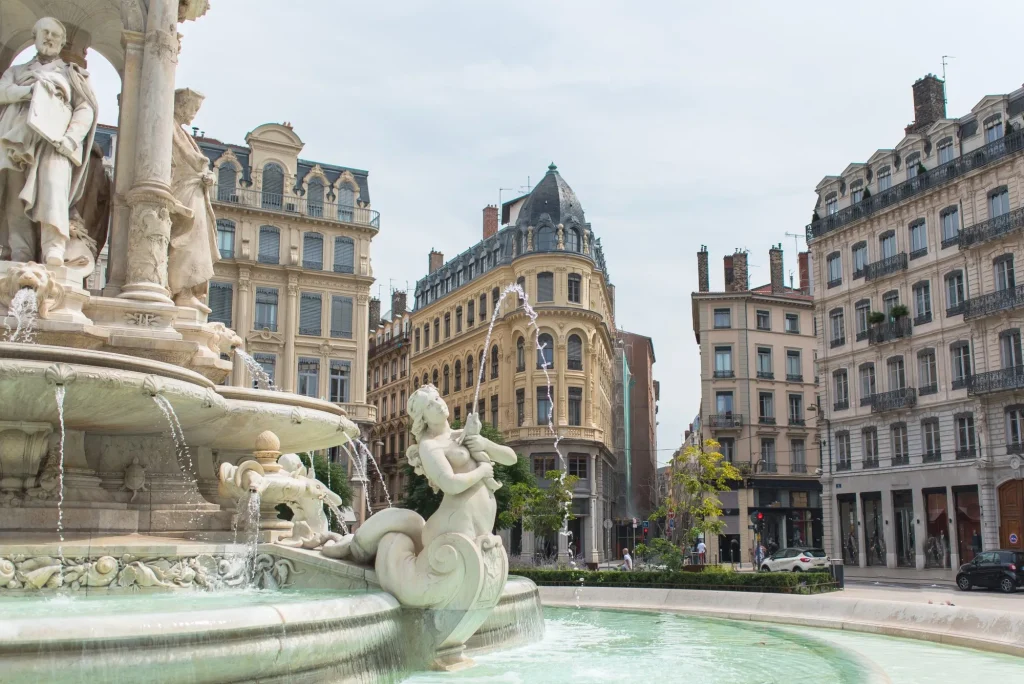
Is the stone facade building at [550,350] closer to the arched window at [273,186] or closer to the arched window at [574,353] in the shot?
the arched window at [574,353]

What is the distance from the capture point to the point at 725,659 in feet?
29.6

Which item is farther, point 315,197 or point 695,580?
point 315,197

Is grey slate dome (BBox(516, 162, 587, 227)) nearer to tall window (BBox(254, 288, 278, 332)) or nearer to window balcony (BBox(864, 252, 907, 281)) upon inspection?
tall window (BBox(254, 288, 278, 332))

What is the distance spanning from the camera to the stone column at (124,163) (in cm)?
1042

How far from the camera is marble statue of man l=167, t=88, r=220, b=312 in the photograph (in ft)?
35.5

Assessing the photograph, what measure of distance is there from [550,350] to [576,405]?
3.63 metres

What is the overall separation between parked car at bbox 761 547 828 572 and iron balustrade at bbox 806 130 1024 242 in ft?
56.8

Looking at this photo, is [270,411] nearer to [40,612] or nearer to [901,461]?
[40,612]

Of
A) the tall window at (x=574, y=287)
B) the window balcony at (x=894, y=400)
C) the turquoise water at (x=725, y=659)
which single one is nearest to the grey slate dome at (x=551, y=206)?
the tall window at (x=574, y=287)

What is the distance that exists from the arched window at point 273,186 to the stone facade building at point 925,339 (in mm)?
28229

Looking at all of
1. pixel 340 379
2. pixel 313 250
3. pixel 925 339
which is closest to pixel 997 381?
pixel 925 339

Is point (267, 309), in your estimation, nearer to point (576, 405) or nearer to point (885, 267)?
point (576, 405)

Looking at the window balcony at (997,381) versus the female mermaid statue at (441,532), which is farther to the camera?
the window balcony at (997,381)

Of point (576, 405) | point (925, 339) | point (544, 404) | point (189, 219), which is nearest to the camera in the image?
point (189, 219)
